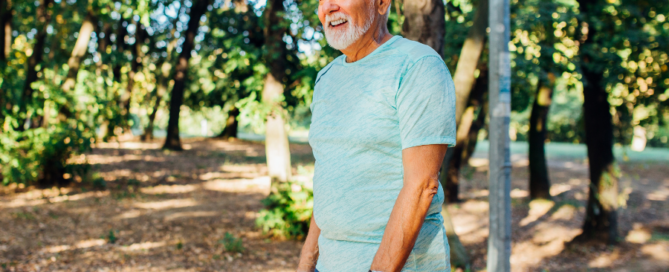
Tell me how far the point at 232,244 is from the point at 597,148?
20.3 feet

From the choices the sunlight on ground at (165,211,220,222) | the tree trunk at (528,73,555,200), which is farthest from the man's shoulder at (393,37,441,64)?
the tree trunk at (528,73,555,200)

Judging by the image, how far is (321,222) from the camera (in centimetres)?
176

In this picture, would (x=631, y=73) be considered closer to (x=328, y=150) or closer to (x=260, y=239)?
(x=260, y=239)

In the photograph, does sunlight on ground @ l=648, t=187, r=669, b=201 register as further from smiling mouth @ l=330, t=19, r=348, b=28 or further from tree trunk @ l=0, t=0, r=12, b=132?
tree trunk @ l=0, t=0, r=12, b=132

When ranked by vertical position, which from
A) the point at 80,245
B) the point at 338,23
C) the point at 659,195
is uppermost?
the point at 338,23

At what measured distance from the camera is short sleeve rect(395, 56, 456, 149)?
1401 millimetres

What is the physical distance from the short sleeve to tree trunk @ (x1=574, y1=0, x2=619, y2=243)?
767cm

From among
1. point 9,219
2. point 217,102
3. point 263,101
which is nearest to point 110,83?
point 9,219

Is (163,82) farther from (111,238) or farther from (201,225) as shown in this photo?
(111,238)

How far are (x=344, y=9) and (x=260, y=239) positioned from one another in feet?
20.9

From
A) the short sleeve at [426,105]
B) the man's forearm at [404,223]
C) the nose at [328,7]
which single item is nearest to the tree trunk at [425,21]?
the nose at [328,7]

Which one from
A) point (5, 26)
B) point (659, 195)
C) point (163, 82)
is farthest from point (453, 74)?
point (163, 82)

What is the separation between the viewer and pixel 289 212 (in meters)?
7.37

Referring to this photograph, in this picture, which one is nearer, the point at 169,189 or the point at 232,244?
the point at 232,244
